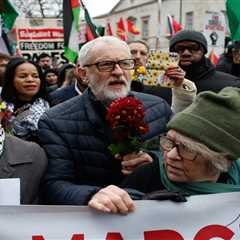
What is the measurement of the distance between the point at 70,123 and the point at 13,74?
166 centimetres

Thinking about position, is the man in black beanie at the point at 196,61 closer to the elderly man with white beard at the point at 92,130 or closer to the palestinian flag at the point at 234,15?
the palestinian flag at the point at 234,15

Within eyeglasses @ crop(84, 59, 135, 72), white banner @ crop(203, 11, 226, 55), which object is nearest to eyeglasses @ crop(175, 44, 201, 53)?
eyeglasses @ crop(84, 59, 135, 72)

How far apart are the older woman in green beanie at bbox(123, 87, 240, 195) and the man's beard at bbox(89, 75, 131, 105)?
0.81 metres

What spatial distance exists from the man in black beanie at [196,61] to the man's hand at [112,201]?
106 inches

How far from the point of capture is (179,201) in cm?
211

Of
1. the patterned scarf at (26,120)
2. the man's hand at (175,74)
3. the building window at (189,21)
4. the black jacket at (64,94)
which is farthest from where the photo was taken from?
the building window at (189,21)

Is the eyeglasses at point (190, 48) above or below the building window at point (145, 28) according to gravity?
above

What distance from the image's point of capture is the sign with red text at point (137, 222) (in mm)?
2064

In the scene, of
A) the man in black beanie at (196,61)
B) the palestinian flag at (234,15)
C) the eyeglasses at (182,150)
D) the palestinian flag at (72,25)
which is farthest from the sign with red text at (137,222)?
the palestinian flag at (72,25)

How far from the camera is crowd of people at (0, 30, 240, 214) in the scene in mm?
2059

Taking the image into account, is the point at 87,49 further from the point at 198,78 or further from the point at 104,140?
the point at 198,78

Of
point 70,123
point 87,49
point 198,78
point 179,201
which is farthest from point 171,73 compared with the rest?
point 179,201

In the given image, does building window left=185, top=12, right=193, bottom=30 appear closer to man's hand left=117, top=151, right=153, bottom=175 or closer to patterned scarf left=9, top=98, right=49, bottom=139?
patterned scarf left=9, top=98, right=49, bottom=139

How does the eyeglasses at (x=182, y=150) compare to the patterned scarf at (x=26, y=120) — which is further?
the patterned scarf at (x=26, y=120)
